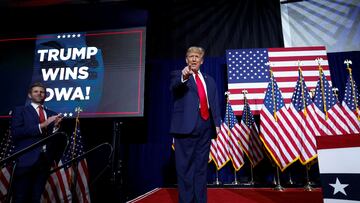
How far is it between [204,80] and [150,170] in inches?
121

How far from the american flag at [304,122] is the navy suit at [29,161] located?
318cm

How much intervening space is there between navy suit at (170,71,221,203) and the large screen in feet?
7.02

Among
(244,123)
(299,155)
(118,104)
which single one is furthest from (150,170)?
(299,155)

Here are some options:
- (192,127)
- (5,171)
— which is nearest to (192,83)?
(192,127)

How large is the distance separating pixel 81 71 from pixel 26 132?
6.48 ft

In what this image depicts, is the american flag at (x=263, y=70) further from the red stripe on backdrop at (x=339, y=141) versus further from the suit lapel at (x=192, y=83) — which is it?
the red stripe on backdrop at (x=339, y=141)

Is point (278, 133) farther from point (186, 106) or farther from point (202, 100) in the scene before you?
point (186, 106)

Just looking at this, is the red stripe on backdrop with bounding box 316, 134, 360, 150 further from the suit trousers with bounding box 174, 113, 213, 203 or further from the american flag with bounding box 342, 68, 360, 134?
the american flag with bounding box 342, 68, 360, 134

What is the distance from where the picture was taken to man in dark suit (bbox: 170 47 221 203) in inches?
76.8

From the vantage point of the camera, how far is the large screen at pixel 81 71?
4273mm

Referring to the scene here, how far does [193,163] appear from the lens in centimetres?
201

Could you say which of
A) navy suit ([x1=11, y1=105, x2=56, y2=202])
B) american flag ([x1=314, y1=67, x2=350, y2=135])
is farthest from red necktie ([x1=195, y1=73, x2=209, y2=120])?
american flag ([x1=314, y1=67, x2=350, y2=135])

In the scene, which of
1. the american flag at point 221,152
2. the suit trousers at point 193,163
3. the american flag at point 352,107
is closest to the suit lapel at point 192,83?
the suit trousers at point 193,163

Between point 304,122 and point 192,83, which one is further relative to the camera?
point 304,122
